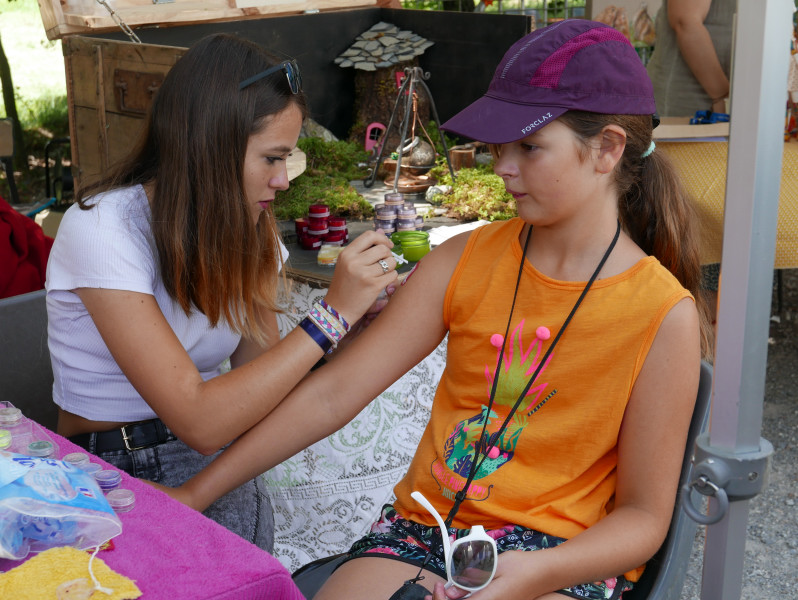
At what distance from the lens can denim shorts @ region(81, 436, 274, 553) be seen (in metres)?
1.94

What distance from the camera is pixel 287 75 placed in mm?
1874

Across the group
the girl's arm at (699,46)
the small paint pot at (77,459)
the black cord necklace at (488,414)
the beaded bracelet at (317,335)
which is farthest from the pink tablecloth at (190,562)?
the girl's arm at (699,46)

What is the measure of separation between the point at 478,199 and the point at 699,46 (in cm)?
113

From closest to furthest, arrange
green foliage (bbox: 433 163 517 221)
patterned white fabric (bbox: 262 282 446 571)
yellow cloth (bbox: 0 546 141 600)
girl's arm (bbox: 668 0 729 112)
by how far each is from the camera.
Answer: yellow cloth (bbox: 0 546 141 600) < patterned white fabric (bbox: 262 282 446 571) < girl's arm (bbox: 668 0 729 112) < green foliage (bbox: 433 163 517 221)

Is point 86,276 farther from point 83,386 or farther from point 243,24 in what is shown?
point 243,24

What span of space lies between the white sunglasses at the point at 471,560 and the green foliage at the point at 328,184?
2.67m

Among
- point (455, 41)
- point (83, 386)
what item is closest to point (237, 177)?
point (83, 386)

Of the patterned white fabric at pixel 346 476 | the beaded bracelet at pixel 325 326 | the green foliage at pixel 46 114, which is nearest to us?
the beaded bracelet at pixel 325 326

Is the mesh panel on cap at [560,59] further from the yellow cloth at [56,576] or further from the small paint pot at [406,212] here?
the small paint pot at [406,212]

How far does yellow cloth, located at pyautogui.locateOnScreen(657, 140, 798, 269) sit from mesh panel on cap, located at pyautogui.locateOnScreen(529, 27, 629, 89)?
189cm

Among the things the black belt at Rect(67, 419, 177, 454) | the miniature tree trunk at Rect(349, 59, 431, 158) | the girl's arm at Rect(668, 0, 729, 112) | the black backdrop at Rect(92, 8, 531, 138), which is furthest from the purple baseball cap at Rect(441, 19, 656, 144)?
the miniature tree trunk at Rect(349, 59, 431, 158)

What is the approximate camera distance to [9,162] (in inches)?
228

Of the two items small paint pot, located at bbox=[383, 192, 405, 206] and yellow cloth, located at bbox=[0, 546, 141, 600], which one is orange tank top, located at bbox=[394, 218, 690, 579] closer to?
yellow cloth, located at bbox=[0, 546, 141, 600]

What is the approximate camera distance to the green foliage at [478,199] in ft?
12.2
